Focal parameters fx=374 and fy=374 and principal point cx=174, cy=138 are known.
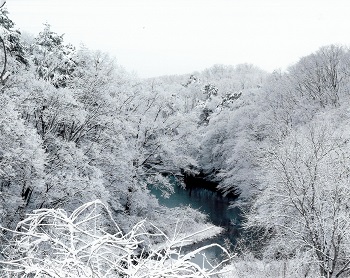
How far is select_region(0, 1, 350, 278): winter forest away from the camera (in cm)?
251

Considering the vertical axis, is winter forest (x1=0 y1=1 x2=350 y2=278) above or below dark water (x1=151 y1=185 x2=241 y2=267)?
above

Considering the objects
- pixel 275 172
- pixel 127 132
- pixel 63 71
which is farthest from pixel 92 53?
pixel 275 172

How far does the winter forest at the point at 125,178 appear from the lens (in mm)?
2506

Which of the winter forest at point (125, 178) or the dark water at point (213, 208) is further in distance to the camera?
the dark water at point (213, 208)

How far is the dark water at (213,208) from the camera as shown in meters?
23.5

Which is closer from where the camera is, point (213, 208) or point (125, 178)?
point (125, 178)

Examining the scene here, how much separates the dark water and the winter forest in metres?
1.12

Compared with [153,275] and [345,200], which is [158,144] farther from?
[153,275]

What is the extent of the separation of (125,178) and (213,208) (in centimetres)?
1370

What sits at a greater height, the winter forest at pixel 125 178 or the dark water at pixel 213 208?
the winter forest at pixel 125 178

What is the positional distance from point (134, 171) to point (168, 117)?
14.6ft

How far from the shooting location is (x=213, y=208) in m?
32.0

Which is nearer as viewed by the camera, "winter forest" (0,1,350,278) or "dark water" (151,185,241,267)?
"winter forest" (0,1,350,278)

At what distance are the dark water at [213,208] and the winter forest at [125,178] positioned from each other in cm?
112
